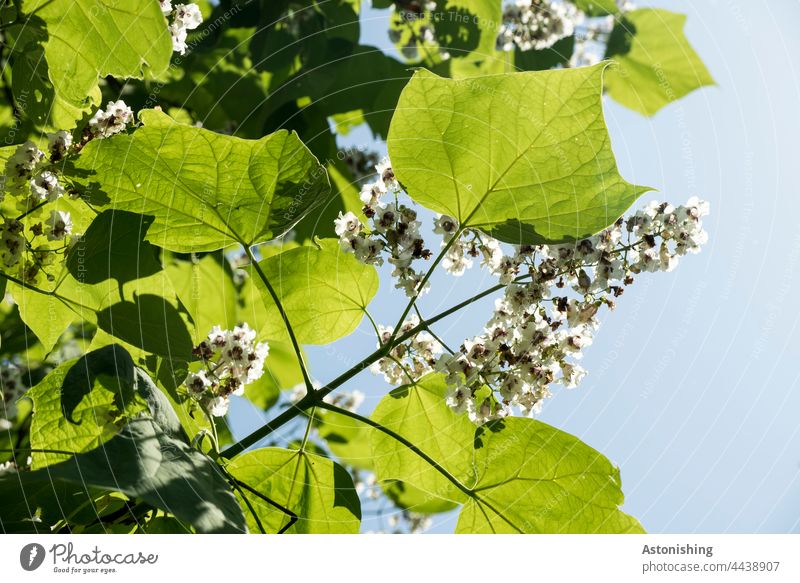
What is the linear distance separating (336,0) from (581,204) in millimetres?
995

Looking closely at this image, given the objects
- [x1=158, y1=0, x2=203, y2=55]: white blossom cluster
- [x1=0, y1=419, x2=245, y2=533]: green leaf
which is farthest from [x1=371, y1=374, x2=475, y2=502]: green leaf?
[x1=158, y1=0, x2=203, y2=55]: white blossom cluster

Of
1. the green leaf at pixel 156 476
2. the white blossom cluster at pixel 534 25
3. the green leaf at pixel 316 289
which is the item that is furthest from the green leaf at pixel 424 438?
the white blossom cluster at pixel 534 25

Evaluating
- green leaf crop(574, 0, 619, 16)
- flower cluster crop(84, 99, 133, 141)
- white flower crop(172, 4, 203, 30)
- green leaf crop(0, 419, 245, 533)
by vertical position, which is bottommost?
green leaf crop(0, 419, 245, 533)

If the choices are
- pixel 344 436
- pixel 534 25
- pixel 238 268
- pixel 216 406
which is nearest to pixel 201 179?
pixel 238 268

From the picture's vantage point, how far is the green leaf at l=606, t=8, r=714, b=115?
1.62 metres

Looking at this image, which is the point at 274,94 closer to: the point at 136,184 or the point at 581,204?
the point at 136,184

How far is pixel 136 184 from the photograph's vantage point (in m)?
0.98

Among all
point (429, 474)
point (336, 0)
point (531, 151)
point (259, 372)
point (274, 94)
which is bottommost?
point (429, 474)

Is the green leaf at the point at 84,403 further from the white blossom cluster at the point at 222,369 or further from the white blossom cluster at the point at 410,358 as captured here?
the white blossom cluster at the point at 410,358

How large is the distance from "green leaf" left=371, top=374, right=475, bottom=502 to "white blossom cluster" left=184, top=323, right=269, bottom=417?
0.76 ft

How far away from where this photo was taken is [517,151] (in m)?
0.91

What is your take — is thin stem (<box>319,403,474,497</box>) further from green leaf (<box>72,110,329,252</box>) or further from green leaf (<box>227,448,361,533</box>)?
green leaf (<box>72,110,329,252</box>)
